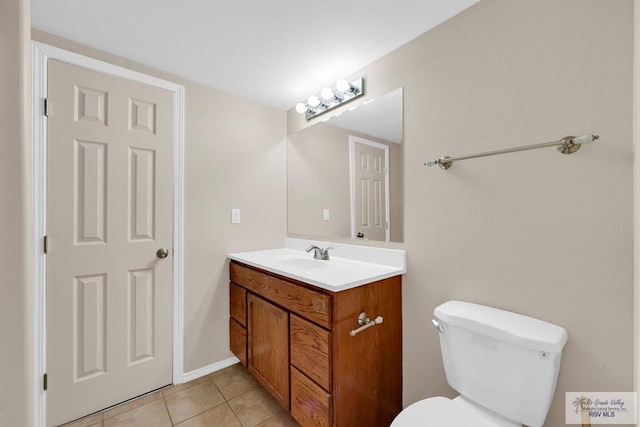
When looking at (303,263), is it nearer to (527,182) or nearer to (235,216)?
(235,216)

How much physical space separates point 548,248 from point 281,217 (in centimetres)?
180

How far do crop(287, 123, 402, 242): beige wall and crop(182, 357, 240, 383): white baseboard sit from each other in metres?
1.07

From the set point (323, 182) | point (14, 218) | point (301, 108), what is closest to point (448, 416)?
point (14, 218)

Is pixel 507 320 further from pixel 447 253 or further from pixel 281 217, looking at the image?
pixel 281 217

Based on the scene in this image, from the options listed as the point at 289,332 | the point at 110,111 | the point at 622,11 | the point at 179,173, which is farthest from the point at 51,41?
the point at 622,11

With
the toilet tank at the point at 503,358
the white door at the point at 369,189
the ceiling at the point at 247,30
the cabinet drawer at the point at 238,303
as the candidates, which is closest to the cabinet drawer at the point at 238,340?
the cabinet drawer at the point at 238,303

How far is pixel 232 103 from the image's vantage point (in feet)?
6.86

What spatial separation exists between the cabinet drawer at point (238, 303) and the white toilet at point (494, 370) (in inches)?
45.9

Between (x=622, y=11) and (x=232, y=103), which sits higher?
(x=232, y=103)

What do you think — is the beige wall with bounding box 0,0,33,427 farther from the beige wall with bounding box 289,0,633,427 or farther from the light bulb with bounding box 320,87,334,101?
the light bulb with bounding box 320,87,334,101

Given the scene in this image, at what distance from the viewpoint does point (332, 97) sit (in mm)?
1848

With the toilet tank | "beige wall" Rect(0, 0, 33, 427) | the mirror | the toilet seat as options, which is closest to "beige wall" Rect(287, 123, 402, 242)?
the mirror

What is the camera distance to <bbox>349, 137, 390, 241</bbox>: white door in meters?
1.63

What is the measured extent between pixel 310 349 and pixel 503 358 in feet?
2.55
